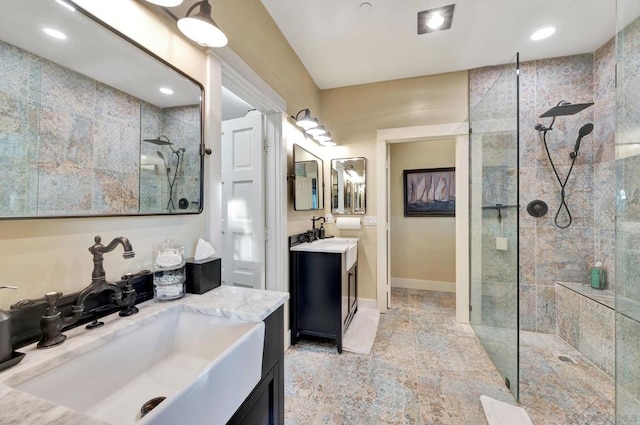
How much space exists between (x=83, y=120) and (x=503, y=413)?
2.54m

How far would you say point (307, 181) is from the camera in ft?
8.77

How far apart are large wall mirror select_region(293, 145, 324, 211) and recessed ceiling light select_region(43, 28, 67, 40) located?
1746 mm

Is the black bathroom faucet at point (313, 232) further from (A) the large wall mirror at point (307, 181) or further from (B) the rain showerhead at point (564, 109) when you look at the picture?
(B) the rain showerhead at point (564, 109)

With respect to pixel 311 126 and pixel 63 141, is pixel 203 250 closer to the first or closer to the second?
pixel 63 141

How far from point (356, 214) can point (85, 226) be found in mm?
2605

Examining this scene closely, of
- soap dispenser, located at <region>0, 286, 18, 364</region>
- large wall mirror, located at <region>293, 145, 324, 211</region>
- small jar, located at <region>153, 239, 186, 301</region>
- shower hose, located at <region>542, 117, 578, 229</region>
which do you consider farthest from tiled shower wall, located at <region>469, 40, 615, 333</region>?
soap dispenser, located at <region>0, 286, 18, 364</region>

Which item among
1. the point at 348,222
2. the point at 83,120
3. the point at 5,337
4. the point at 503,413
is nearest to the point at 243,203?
the point at 348,222

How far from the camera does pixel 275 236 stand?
7.00 ft

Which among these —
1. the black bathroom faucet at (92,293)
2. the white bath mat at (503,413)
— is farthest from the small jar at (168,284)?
the white bath mat at (503,413)

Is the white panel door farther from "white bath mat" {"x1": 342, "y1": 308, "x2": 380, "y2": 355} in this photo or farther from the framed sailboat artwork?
the framed sailboat artwork

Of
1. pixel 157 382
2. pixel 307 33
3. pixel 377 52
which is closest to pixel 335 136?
pixel 377 52

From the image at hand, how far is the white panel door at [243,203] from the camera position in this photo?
7.08 feet

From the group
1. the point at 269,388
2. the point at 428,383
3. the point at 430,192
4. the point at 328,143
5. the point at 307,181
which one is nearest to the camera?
the point at 269,388

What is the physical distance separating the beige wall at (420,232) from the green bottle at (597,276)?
155 cm
